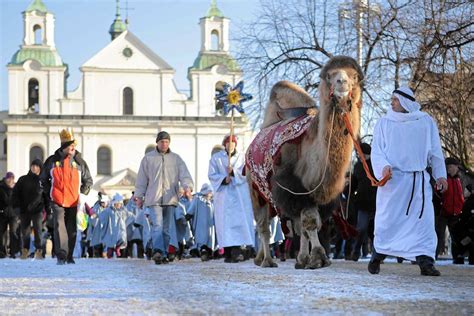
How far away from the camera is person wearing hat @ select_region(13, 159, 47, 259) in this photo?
21.6 metres

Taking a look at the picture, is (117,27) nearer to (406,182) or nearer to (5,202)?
(5,202)

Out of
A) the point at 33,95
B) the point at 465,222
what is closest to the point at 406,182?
the point at 465,222

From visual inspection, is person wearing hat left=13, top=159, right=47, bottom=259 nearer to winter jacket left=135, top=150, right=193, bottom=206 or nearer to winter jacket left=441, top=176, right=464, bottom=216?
winter jacket left=135, top=150, right=193, bottom=206

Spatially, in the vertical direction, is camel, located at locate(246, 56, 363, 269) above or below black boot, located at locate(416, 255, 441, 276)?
above

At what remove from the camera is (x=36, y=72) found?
91.7 metres

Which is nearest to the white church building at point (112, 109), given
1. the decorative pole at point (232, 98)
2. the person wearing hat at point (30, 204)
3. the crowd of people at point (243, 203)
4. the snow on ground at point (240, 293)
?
the crowd of people at point (243, 203)

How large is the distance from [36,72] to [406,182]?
3240 inches

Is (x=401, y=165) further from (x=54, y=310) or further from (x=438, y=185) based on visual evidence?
(x=54, y=310)

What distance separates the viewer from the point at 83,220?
32219 millimetres

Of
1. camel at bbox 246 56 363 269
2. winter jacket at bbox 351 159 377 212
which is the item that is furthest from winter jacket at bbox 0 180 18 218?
camel at bbox 246 56 363 269

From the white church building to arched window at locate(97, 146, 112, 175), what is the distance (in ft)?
0.27

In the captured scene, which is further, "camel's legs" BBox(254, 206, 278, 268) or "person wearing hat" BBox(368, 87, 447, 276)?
"camel's legs" BBox(254, 206, 278, 268)

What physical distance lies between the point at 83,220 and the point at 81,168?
15391 millimetres

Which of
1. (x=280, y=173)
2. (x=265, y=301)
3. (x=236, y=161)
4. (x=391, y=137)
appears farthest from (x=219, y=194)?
(x=265, y=301)
